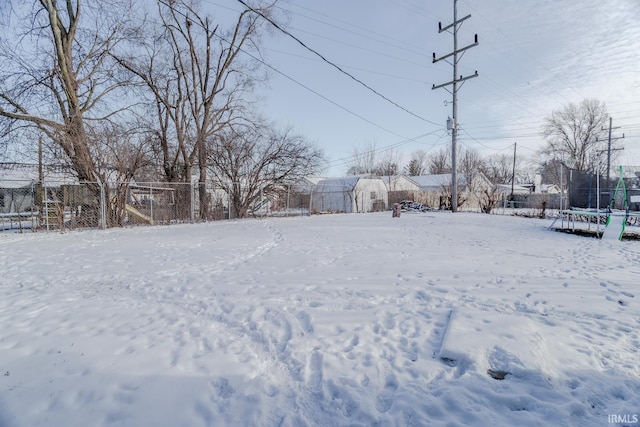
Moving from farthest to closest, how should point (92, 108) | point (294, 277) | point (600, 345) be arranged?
point (92, 108) → point (294, 277) → point (600, 345)

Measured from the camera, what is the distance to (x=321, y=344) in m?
3.03

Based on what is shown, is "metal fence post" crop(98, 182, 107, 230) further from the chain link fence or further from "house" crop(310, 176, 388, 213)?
"house" crop(310, 176, 388, 213)

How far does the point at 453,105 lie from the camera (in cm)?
2088

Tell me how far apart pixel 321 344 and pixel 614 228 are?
1162cm

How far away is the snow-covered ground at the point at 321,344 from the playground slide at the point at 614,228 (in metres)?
4.28

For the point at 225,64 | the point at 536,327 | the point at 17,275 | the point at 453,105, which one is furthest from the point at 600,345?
the point at 225,64

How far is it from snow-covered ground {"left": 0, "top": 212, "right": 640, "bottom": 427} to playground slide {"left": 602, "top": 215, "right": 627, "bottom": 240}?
169 inches

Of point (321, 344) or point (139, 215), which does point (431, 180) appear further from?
point (321, 344)

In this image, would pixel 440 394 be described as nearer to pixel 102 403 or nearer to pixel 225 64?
pixel 102 403

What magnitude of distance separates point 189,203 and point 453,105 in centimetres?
1766

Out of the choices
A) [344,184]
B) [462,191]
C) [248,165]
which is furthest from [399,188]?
[248,165]

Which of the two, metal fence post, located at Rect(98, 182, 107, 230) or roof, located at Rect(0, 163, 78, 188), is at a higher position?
roof, located at Rect(0, 163, 78, 188)

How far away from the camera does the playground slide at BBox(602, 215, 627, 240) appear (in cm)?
952

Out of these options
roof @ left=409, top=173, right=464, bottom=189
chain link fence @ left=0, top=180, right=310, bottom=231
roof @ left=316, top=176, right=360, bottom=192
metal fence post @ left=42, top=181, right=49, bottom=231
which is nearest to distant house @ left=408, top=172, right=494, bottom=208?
roof @ left=409, top=173, right=464, bottom=189
